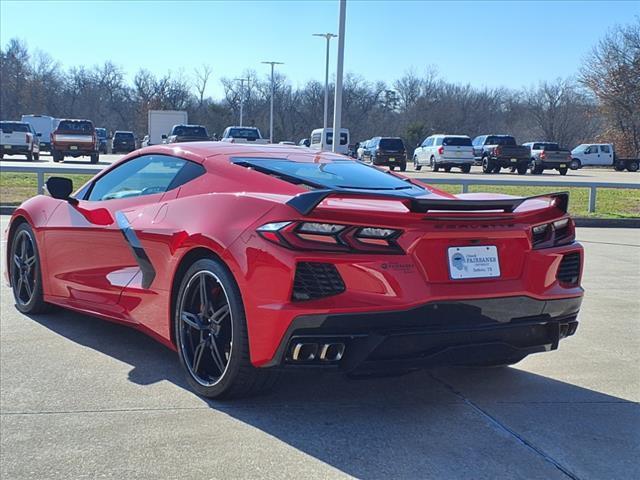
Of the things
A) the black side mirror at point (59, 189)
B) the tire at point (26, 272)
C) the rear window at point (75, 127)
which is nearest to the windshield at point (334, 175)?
the black side mirror at point (59, 189)

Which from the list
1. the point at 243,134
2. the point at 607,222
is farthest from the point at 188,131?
the point at 607,222

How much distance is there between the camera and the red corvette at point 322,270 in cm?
344

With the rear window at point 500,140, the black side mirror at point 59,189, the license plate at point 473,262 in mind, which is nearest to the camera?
the license plate at point 473,262

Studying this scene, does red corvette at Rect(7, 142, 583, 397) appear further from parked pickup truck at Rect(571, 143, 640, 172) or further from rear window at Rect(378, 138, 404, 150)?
parked pickup truck at Rect(571, 143, 640, 172)

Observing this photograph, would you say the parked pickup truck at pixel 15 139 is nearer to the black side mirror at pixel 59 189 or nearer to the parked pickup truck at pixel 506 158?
the parked pickup truck at pixel 506 158

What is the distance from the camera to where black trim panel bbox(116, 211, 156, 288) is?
4.47 meters

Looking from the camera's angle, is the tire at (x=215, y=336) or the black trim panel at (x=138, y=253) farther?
the black trim panel at (x=138, y=253)

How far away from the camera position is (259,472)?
3170 mm

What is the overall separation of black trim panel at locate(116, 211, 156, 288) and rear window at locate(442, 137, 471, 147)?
111 ft

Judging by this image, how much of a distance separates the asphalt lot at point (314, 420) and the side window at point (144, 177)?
1.12 meters

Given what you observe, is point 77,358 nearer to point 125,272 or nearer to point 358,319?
point 125,272

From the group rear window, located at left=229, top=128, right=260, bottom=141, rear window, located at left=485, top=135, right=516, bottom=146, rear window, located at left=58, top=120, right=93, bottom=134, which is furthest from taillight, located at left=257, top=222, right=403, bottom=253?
rear window, located at left=485, top=135, right=516, bottom=146

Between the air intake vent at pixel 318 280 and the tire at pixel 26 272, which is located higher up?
the air intake vent at pixel 318 280

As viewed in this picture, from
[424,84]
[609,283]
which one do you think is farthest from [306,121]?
[609,283]
